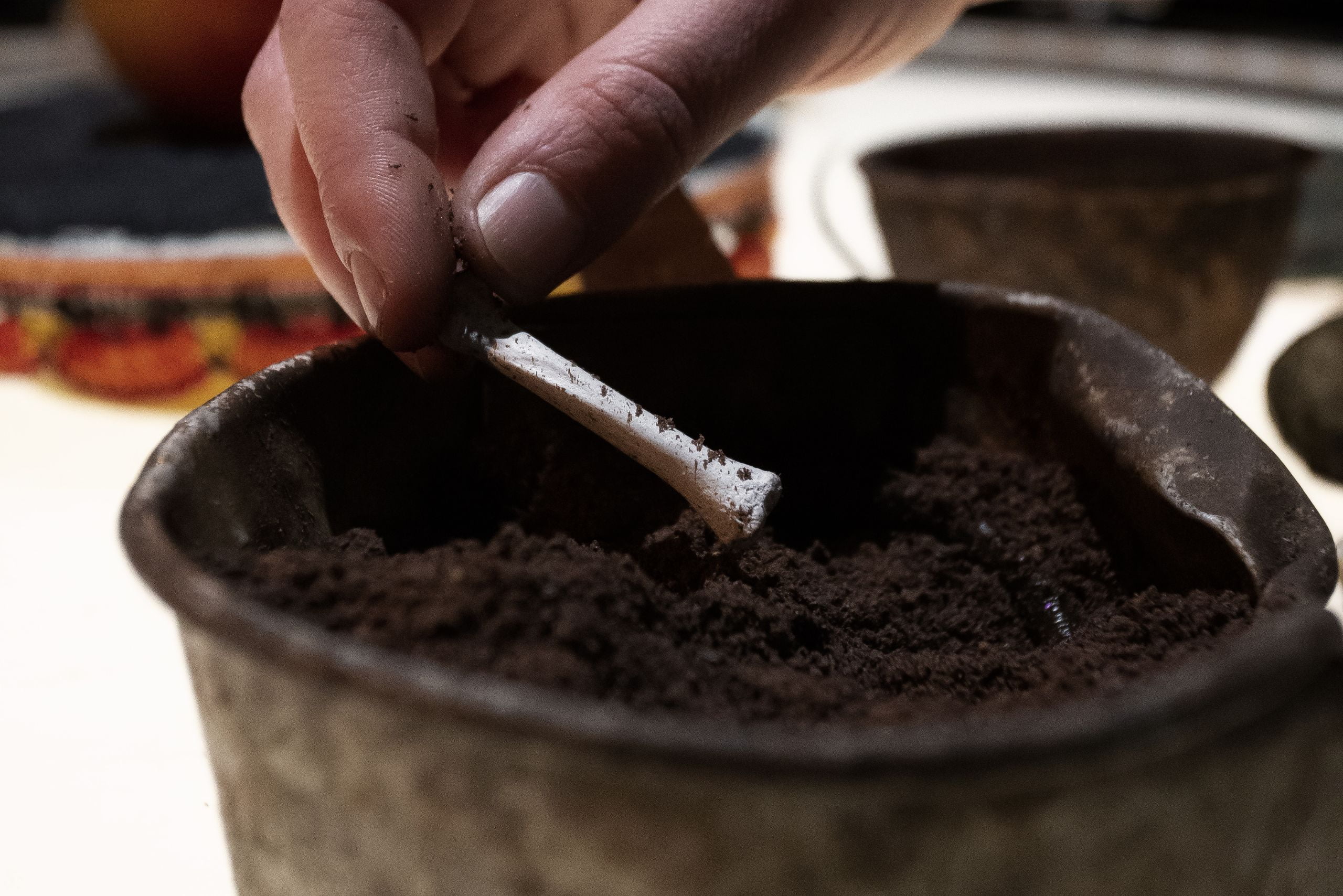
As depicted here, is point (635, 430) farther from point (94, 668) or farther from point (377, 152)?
point (94, 668)

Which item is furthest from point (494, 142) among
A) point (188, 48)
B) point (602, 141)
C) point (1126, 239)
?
point (188, 48)

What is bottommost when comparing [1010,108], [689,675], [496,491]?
[1010,108]

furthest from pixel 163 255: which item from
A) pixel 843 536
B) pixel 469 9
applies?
pixel 843 536

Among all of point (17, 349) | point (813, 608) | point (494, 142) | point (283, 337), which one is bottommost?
point (17, 349)

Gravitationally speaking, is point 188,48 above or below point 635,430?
below

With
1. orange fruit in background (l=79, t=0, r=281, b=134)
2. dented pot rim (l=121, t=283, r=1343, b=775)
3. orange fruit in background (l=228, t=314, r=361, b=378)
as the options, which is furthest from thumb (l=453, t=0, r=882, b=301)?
orange fruit in background (l=79, t=0, r=281, b=134)

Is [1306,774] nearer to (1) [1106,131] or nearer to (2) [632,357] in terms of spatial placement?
(2) [632,357]
